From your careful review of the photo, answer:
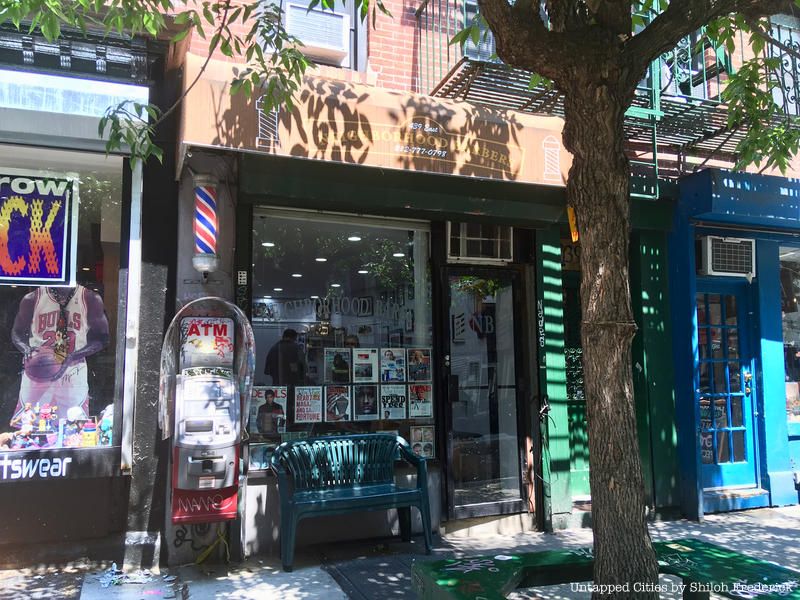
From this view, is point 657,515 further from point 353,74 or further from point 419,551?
point 353,74

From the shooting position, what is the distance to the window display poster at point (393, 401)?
6215 millimetres

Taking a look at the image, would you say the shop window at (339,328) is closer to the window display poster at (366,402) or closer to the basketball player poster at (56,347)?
the window display poster at (366,402)

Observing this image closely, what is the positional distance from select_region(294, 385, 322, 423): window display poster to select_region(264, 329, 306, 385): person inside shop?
0.30ft

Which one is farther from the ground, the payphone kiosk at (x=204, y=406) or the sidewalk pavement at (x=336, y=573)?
the payphone kiosk at (x=204, y=406)

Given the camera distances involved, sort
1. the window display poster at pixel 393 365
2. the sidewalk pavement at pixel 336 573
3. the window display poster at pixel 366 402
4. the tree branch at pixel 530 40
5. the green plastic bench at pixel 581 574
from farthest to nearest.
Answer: the window display poster at pixel 393 365, the window display poster at pixel 366 402, the sidewalk pavement at pixel 336 573, the tree branch at pixel 530 40, the green plastic bench at pixel 581 574

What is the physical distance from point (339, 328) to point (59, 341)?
7.81ft

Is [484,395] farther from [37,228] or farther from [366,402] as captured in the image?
[37,228]

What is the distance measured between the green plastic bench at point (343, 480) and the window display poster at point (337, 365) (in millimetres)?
612

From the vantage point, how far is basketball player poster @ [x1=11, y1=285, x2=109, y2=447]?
5203 mm

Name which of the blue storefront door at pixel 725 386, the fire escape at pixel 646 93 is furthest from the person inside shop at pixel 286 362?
the blue storefront door at pixel 725 386

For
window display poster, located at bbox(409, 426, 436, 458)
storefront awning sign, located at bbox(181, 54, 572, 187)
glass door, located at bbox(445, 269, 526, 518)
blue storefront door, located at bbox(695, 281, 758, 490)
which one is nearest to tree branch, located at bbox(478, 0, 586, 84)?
storefront awning sign, located at bbox(181, 54, 572, 187)

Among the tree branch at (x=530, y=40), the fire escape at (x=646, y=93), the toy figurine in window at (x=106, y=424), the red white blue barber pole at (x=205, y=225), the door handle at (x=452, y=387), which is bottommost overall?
the toy figurine in window at (x=106, y=424)

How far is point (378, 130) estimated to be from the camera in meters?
5.09

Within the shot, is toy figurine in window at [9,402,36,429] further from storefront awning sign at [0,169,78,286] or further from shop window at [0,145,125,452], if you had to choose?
storefront awning sign at [0,169,78,286]
